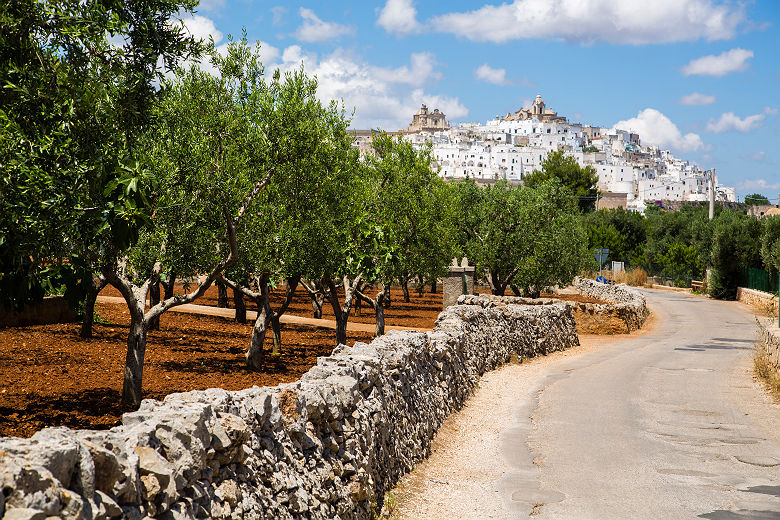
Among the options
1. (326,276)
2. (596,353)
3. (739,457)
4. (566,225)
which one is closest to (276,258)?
(326,276)

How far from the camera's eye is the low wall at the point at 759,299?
40456mm

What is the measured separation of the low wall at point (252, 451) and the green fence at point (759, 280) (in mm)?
41038

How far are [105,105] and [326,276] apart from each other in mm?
10074

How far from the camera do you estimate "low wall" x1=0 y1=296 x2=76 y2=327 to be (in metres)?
17.0

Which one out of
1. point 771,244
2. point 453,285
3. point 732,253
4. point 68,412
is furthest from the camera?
point 732,253

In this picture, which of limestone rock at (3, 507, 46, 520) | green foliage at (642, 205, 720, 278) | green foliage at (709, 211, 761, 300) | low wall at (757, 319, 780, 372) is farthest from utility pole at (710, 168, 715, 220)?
limestone rock at (3, 507, 46, 520)

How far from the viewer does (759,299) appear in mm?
44438

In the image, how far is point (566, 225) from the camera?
3497 cm

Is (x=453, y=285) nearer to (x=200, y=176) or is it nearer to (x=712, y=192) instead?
(x=200, y=176)

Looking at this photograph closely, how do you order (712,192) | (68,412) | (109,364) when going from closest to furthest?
(68,412), (109,364), (712,192)

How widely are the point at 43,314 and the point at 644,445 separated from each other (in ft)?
47.3

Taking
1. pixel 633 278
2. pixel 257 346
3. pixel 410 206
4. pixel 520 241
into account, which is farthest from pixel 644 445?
pixel 633 278

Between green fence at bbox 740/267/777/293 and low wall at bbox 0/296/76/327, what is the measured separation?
4133 centimetres

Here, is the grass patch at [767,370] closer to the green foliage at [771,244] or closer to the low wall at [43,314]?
the low wall at [43,314]
